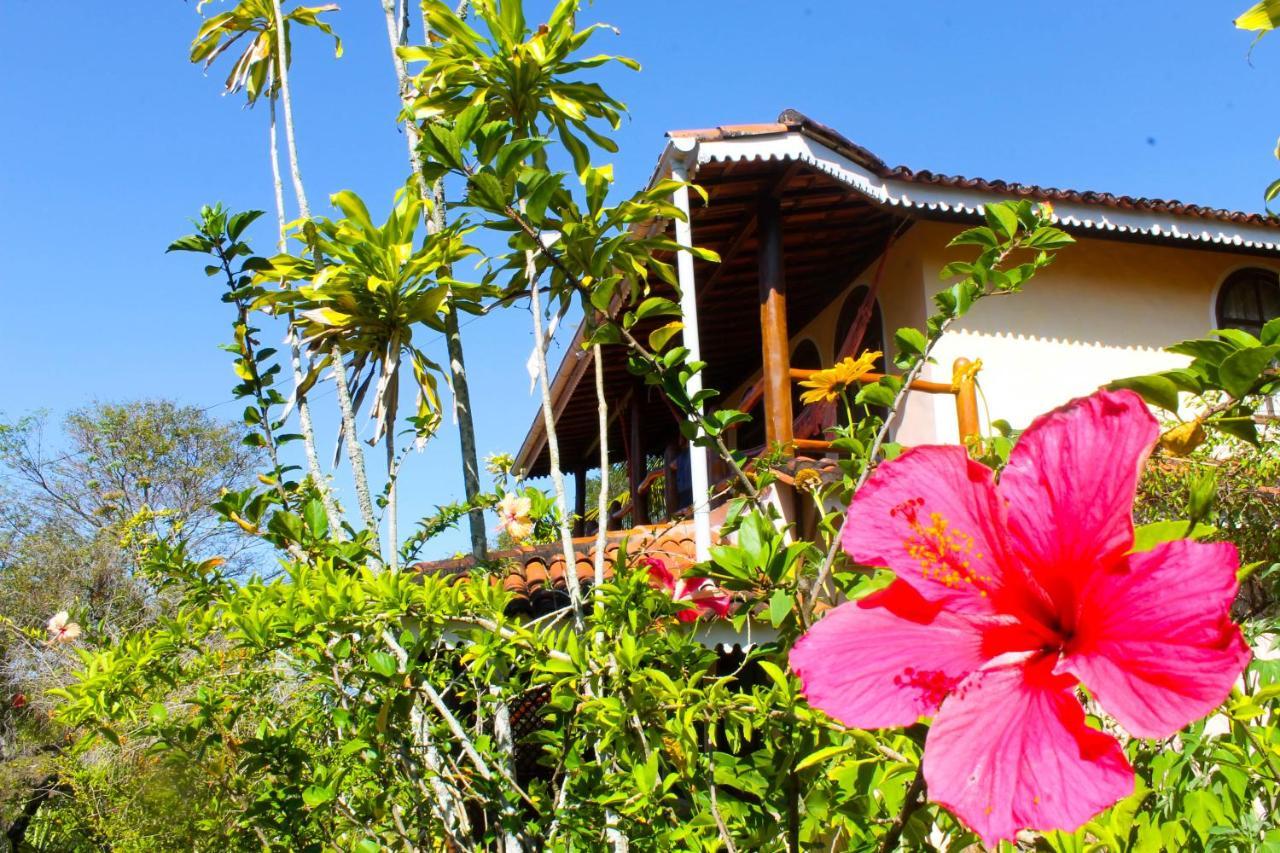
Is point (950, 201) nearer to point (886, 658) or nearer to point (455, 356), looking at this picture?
point (455, 356)

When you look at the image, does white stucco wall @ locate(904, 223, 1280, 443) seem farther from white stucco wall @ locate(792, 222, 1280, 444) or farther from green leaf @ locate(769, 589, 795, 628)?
green leaf @ locate(769, 589, 795, 628)

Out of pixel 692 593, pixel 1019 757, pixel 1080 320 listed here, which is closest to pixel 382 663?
pixel 692 593

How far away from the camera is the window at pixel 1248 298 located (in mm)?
7836

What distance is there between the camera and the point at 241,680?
2246 mm

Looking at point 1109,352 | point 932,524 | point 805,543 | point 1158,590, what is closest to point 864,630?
point 932,524

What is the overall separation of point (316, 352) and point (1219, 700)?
2701 mm

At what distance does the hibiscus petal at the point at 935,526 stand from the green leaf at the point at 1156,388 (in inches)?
4.5

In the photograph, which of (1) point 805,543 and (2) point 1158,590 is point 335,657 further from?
(2) point 1158,590

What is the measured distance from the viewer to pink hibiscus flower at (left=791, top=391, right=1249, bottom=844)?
0.59 m

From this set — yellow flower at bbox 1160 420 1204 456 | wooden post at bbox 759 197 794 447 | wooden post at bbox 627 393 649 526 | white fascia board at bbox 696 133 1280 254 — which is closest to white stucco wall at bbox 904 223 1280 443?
white fascia board at bbox 696 133 1280 254

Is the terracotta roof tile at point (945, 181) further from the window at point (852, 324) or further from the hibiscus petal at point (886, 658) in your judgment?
the hibiscus petal at point (886, 658)

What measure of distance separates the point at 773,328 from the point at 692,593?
14.9 feet

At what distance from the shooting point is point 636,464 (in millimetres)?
10500

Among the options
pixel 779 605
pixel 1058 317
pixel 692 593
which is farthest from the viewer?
pixel 1058 317
